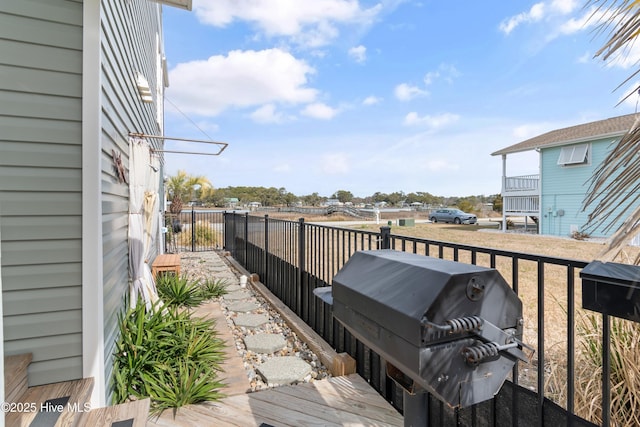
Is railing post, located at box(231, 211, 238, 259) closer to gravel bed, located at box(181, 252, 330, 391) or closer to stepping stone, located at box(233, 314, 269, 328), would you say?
gravel bed, located at box(181, 252, 330, 391)

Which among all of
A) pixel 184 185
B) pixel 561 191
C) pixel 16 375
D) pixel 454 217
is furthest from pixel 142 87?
pixel 454 217

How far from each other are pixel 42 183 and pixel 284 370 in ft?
7.04

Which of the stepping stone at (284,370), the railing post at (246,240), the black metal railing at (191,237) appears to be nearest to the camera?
the stepping stone at (284,370)

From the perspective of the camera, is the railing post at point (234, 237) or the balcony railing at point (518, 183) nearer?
the railing post at point (234, 237)

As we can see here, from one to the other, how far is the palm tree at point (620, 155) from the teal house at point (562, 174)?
1379 cm

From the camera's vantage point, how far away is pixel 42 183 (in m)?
1.83

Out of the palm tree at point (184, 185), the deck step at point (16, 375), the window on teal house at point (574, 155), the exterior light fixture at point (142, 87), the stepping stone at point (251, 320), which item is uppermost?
the window on teal house at point (574, 155)

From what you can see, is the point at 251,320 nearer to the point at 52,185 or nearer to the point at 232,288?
the point at 232,288

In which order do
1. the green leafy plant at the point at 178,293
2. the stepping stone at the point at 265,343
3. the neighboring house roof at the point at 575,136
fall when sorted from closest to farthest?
the stepping stone at the point at 265,343, the green leafy plant at the point at 178,293, the neighboring house roof at the point at 575,136

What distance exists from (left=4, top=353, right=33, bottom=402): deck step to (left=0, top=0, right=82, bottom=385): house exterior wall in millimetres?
41

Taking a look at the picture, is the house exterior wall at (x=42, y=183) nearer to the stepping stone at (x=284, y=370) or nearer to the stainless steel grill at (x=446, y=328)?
the stepping stone at (x=284, y=370)

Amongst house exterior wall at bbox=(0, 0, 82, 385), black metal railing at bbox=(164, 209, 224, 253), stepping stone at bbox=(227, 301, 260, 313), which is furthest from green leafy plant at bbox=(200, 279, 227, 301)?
black metal railing at bbox=(164, 209, 224, 253)

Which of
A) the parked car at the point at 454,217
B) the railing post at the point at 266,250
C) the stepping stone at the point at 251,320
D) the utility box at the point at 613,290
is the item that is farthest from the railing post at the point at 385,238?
the parked car at the point at 454,217

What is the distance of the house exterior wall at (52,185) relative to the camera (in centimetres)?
178
